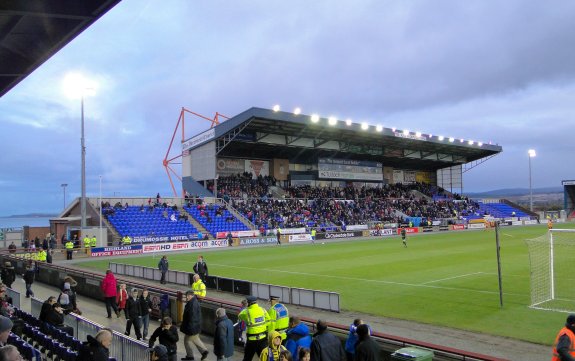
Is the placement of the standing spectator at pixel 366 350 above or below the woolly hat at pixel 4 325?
below

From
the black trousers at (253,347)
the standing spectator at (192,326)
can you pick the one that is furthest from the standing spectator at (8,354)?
the standing spectator at (192,326)

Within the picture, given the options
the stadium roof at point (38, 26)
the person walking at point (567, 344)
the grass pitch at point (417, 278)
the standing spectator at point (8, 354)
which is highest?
the stadium roof at point (38, 26)

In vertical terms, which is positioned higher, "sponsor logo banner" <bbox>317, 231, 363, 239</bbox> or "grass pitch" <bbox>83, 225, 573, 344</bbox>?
"sponsor logo banner" <bbox>317, 231, 363, 239</bbox>

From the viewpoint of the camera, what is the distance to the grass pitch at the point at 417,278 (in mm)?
14805

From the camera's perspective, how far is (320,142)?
2501 inches

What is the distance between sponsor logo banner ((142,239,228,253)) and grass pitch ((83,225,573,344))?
2.89 m

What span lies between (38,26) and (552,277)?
1793 cm

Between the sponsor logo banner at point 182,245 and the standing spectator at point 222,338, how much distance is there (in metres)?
33.1

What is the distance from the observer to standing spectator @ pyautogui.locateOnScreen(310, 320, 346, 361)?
295 inches

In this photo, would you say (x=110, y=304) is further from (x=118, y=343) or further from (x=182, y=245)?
(x=182, y=245)

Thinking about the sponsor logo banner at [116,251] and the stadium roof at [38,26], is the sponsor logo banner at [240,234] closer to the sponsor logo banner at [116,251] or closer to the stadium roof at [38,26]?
the sponsor logo banner at [116,251]

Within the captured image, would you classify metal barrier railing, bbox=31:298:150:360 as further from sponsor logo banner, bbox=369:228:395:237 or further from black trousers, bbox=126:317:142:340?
sponsor logo banner, bbox=369:228:395:237

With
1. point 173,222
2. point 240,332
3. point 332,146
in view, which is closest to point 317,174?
point 332,146

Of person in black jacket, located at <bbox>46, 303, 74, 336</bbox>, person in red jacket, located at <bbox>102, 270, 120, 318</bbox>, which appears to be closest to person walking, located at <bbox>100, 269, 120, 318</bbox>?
person in red jacket, located at <bbox>102, 270, 120, 318</bbox>
